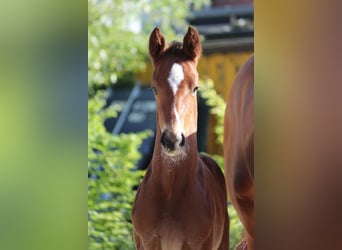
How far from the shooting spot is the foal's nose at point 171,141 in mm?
1697

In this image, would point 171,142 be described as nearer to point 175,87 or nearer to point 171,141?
point 171,141

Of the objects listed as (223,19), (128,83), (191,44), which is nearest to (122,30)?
(128,83)

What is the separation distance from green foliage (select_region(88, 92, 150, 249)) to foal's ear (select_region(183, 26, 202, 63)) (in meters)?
1.39

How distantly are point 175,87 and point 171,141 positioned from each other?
142 mm

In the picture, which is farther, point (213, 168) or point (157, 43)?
point (213, 168)

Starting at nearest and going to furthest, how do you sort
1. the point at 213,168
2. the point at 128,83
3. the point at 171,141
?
the point at 171,141 < the point at 213,168 < the point at 128,83

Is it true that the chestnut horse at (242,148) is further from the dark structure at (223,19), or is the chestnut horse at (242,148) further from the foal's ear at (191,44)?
the dark structure at (223,19)

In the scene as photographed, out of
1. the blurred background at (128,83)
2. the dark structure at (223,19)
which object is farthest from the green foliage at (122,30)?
the dark structure at (223,19)

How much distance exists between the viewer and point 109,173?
11.0 feet
